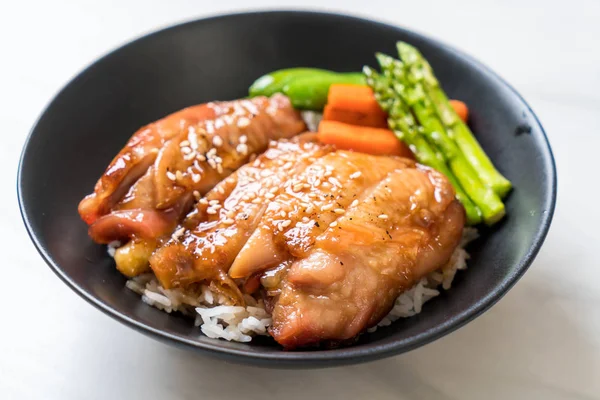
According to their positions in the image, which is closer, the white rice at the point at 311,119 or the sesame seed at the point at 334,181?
the sesame seed at the point at 334,181

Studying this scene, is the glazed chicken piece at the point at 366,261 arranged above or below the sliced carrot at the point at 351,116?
below

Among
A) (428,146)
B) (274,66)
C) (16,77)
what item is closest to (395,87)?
(428,146)

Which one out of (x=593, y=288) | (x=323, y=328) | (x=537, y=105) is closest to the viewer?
(x=323, y=328)

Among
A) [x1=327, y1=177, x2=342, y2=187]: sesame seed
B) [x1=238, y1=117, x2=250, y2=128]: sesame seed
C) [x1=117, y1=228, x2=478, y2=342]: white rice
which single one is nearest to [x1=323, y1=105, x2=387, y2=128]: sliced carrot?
[x1=238, y1=117, x2=250, y2=128]: sesame seed

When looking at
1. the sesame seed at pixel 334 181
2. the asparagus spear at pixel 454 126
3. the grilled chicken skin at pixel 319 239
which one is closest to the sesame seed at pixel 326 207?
the grilled chicken skin at pixel 319 239

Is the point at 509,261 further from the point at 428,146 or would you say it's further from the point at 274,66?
the point at 274,66

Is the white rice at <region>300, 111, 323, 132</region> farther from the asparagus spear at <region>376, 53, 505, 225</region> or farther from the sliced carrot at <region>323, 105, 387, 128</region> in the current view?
the asparagus spear at <region>376, 53, 505, 225</region>

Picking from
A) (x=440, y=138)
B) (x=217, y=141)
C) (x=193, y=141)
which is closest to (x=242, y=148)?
(x=217, y=141)

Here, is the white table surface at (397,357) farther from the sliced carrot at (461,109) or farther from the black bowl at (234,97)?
the sliced carrot at (461,109)
